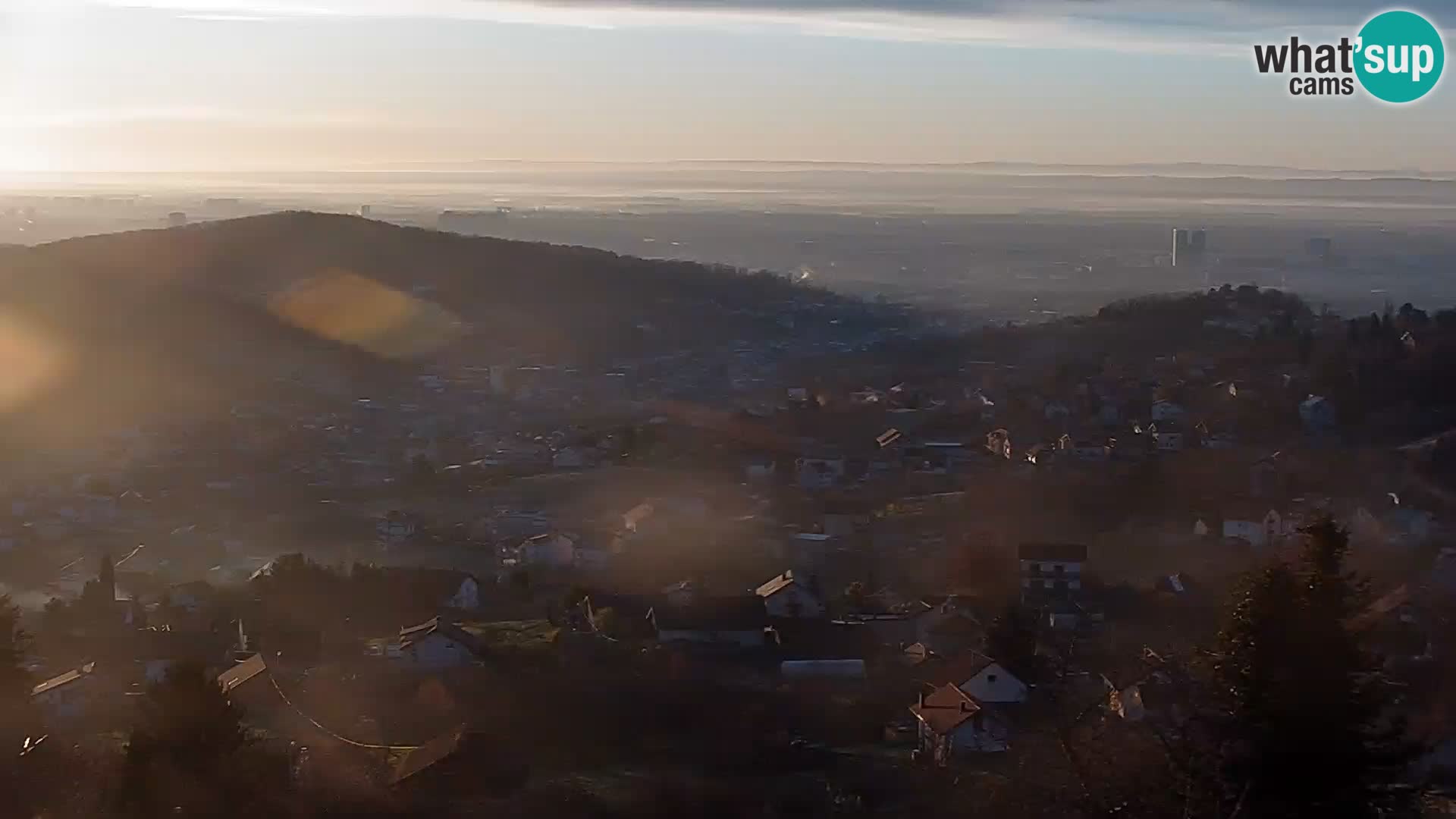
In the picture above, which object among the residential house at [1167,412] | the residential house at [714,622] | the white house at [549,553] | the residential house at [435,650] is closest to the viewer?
the residential house at [435,650]

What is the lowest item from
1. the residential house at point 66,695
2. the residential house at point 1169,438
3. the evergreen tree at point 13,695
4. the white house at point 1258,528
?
the residential house at point 1169,438

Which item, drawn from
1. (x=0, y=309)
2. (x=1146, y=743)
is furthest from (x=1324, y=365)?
(x=0, y=309)

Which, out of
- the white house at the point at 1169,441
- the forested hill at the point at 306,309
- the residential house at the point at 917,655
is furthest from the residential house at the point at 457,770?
the forested hill at the point at 306,309

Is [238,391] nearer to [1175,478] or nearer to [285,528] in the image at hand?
[285,528]

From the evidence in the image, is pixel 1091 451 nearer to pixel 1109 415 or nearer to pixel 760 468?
pixel 1109 415

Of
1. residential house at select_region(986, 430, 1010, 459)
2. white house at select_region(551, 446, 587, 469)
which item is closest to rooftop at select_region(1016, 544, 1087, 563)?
residential house at select_region(986, 430, 1010, 459)

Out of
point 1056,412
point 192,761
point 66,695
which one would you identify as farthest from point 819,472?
point 192,761

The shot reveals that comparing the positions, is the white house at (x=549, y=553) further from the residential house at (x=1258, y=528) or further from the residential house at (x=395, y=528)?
the residential house at (x=1258, y=528)
